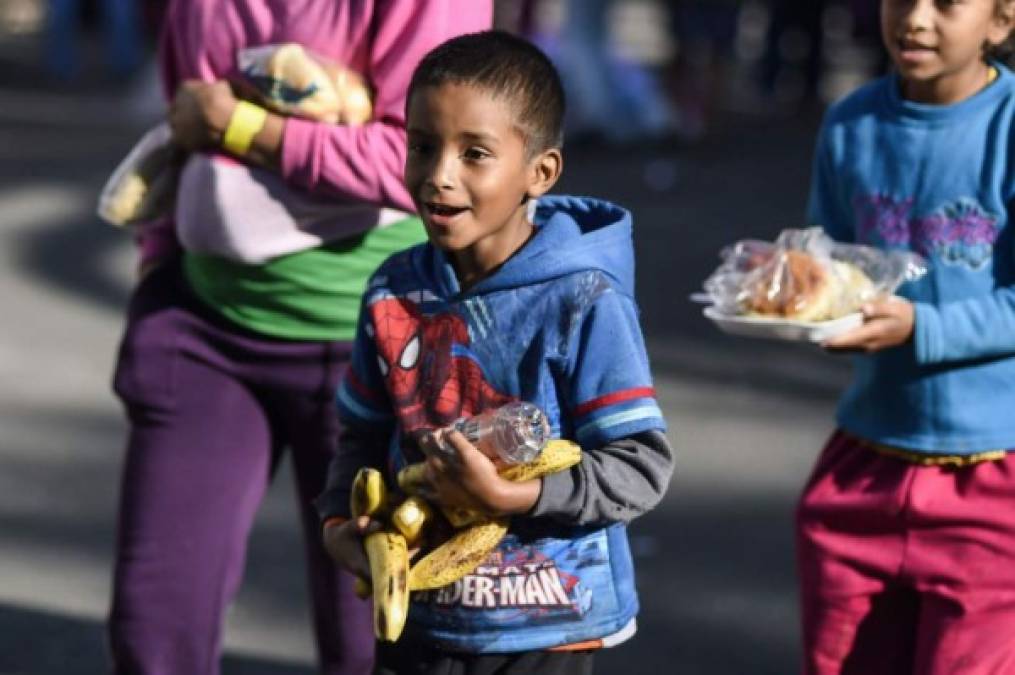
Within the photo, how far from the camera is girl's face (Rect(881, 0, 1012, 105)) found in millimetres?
3533

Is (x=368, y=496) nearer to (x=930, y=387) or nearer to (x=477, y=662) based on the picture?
(x=477, y=662)

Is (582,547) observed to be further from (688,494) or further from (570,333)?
(688,494)

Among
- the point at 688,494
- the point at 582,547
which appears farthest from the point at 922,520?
the point at 688,494

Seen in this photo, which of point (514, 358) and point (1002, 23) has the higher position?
point (1002, 23)

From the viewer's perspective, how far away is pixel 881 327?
3482mm

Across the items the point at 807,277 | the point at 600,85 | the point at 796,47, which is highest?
the point at 807,277

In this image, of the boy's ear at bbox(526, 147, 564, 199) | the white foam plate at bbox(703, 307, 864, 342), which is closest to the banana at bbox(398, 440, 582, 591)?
the boy's ear at bbox(526, 147, 564, 199)

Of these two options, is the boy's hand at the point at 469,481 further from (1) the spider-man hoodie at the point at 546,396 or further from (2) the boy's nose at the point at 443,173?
(2) the boy's nose at the point at 443,173

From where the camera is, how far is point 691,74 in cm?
1414

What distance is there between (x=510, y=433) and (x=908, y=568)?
41.1 inches

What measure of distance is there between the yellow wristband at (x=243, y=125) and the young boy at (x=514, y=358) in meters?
0.68

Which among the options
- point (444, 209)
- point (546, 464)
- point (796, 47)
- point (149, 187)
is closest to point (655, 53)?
point (796, 47)

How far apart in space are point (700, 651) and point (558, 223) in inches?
93.2

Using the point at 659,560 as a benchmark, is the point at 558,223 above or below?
above
